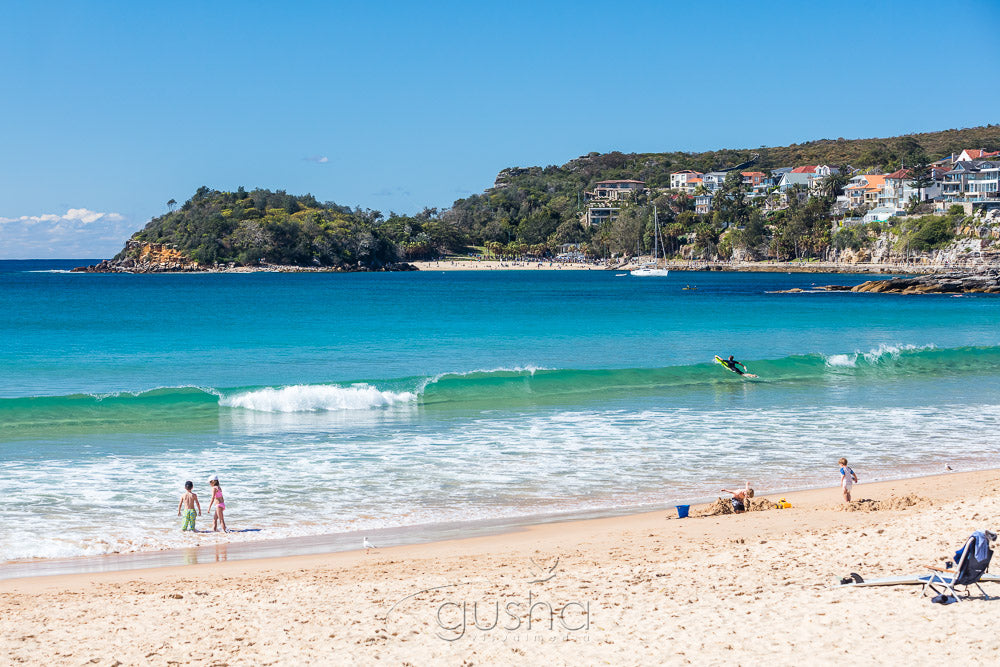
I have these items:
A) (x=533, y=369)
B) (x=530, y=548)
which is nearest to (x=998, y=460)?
(x=530, y=548)

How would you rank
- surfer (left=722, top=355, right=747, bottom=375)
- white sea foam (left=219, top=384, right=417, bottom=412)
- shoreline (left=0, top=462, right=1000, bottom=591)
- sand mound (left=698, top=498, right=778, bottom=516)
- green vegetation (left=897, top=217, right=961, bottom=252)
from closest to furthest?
1. shoreline (left=0, top=462, right=1000, bottom=591)
2. sand mound (left=698, top=498, right=778, bottom=516)
3. white sea foam (left=219, top=384, right=417, bottom=412)
4. surfer (left=722, top=355, right=747, bottom=375)
5. green vegetation (left=897, top=217, right=961, bottom=252)

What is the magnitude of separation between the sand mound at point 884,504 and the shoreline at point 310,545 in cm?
122

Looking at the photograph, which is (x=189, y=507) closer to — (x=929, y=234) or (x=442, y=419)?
(x=442, y=419)

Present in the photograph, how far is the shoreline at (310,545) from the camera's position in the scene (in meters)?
10.0

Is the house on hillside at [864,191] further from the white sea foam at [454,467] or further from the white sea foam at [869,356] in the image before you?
the white sea foam at [454,467]

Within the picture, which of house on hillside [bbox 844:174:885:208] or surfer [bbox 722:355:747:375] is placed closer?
surfer [bbox 722:355:747:375]

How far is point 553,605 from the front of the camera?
791cm

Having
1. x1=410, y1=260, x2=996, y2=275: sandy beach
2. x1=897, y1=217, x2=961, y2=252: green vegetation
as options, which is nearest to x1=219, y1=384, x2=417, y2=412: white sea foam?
x1=410, y1=260, x2=996, y2=275: sandy beach

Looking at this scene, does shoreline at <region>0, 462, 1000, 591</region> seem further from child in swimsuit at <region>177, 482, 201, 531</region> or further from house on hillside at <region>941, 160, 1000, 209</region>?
house on hillside at <region>941, 160, 1000, 209</region>

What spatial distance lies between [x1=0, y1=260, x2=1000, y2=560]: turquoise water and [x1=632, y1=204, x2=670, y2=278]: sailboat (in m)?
98.1

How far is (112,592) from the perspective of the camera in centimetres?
Result: 873

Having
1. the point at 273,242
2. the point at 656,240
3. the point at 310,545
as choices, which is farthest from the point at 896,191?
the point at 310,545

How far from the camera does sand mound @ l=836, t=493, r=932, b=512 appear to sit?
38.2 ft

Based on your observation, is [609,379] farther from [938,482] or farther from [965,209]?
[965,209]
